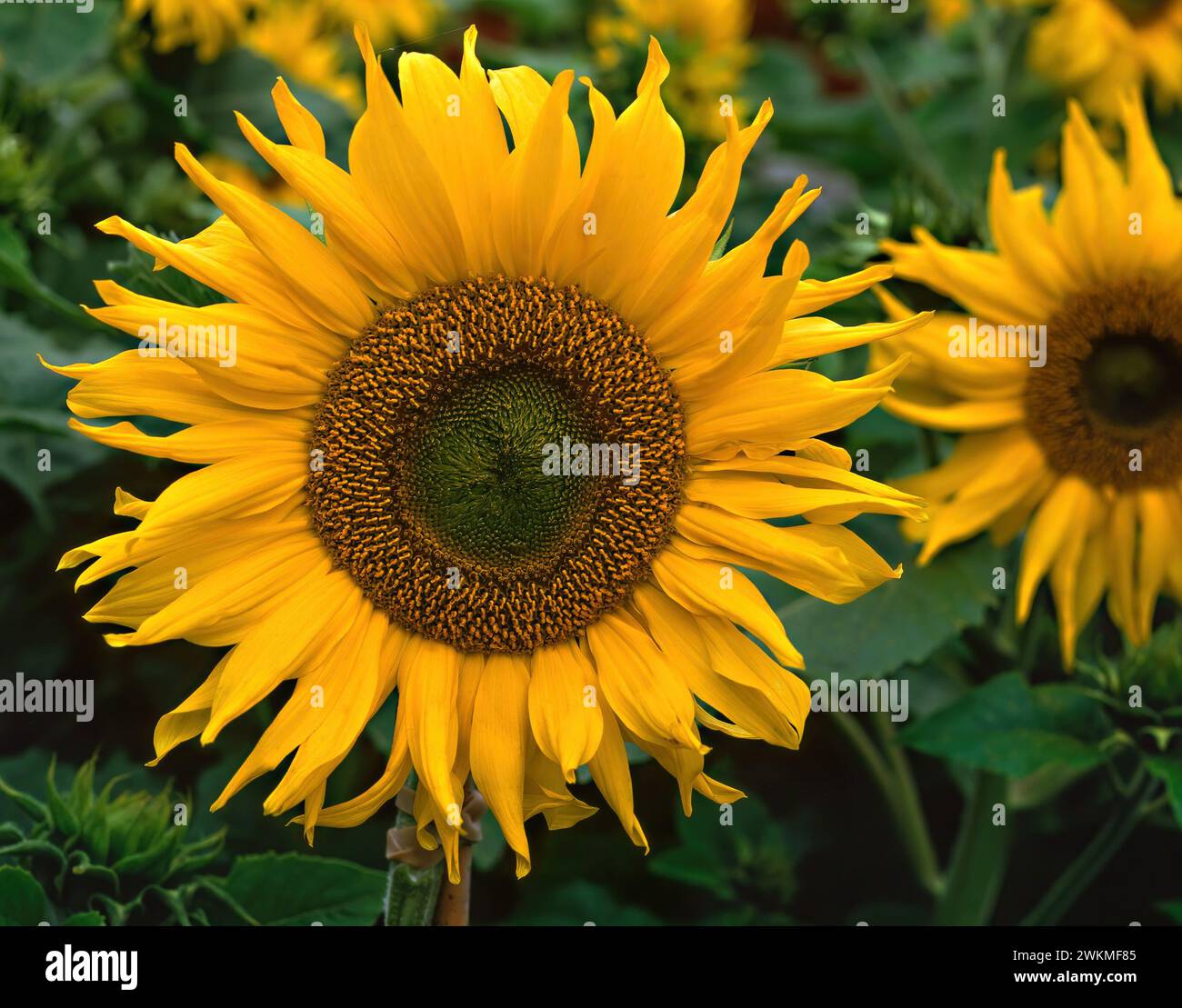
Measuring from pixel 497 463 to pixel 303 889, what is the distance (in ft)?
1.22

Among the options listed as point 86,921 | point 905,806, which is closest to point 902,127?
point 905,806

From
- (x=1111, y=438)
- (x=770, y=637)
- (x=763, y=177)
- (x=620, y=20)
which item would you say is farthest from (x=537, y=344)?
(x=620, y=20)

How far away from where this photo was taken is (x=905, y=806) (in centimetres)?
135

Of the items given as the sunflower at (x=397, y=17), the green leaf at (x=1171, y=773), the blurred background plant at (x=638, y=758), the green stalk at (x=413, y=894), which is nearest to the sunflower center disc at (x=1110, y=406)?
the blurred background plant at (x=638, y=758)

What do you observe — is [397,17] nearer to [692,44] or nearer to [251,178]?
[251,178]

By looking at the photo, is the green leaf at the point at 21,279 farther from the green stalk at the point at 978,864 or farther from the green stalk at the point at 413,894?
the green stalk at the point at 978,864

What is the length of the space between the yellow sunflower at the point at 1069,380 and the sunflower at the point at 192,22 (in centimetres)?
97

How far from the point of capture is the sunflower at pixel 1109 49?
6.11 ft

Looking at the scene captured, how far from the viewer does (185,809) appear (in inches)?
41.5

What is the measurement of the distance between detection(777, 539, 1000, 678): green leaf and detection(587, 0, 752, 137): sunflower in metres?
0.53

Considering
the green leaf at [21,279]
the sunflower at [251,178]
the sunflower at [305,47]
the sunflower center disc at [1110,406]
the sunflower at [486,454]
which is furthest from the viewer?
the sunflower at [305,47]

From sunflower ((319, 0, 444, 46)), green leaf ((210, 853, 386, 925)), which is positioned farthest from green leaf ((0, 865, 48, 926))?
sunflower ((319, 0, 444, 46))

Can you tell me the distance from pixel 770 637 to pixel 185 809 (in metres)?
0.49
